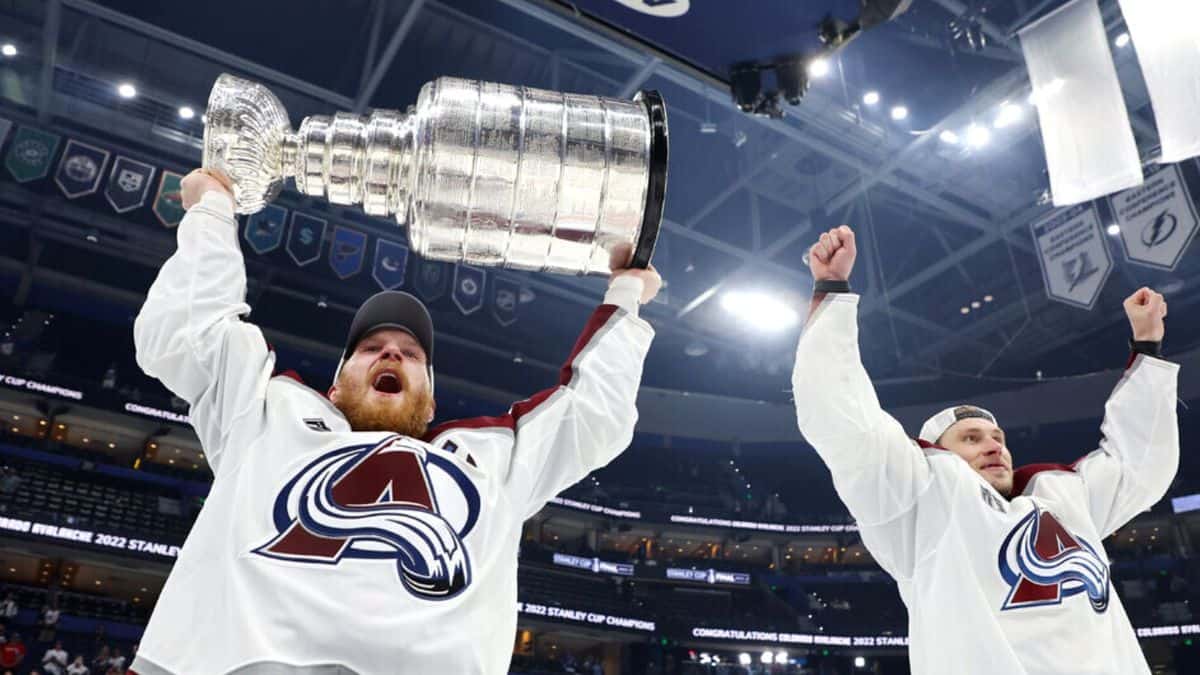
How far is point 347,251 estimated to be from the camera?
44.1 ft

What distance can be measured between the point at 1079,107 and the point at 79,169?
11405 mm

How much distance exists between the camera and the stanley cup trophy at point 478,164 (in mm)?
1873

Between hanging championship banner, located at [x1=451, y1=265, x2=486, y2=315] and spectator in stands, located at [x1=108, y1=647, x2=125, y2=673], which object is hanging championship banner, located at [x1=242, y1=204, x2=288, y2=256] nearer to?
hanging championship banner, located at [x1=451, y1=265, x2=486, y2=315]

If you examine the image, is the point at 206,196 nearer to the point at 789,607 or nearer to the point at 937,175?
the point at 937,175

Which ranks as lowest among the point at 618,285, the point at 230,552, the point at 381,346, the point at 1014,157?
the point at 230,552

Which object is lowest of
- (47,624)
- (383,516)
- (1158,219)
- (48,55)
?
(383,516)

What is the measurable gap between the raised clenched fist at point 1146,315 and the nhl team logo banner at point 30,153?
40.7ft

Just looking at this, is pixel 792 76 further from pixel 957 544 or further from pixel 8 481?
pixel 8 481

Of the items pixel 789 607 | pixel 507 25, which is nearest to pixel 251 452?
pixel 507 25

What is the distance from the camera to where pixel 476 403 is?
836 inches

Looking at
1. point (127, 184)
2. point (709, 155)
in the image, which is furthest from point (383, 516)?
point (127, 184)

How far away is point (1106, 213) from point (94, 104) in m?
14.1

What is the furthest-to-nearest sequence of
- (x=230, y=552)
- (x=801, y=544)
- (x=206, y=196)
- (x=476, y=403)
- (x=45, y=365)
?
(x=801, y=544) → (x=476, y=403) → (x=45, y=365) → (x=206, y=196) → (x=230, y=552)

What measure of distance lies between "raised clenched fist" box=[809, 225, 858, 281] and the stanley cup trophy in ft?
1.74
